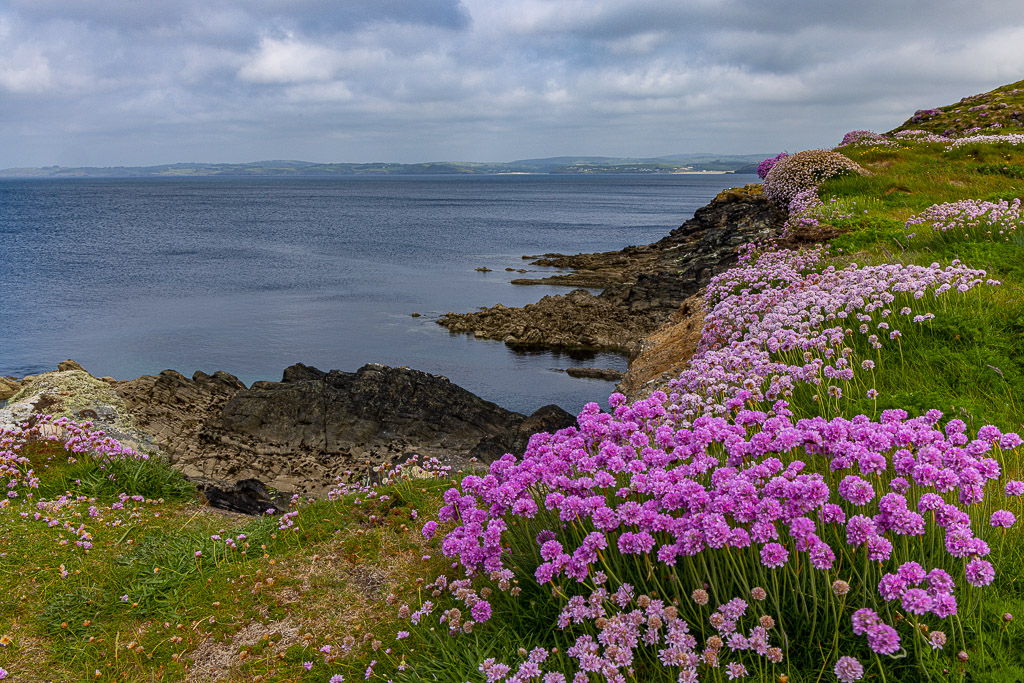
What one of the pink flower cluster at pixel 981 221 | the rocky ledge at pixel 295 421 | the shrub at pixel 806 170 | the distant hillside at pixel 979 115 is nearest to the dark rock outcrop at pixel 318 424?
the rocky ledge at pixel 295 421

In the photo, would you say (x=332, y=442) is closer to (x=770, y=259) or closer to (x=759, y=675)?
(x=770, y=259)

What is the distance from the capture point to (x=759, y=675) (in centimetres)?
312

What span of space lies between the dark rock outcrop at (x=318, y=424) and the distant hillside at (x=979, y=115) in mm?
29534

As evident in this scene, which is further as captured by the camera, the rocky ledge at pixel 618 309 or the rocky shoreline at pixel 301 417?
the rocky ledge at pixel 618 309

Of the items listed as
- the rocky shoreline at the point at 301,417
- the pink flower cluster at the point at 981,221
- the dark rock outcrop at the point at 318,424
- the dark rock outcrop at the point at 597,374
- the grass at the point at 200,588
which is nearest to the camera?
the grass at the point at 200,588

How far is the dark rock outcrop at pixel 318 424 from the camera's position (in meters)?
13.2

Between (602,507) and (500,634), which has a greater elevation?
(602,507)

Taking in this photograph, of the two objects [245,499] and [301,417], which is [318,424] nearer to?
[301,417]

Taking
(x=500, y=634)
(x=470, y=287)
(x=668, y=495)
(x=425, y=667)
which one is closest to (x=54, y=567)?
(x=425, y=667)

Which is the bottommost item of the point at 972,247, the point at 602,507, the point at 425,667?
the point at 425,667

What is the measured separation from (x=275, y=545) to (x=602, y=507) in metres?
4.04

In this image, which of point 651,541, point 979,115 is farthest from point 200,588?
point 979,115

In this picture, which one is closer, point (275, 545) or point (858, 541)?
point (858, 541)

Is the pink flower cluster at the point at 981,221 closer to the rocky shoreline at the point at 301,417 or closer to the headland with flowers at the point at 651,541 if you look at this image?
the headland with flowers at the point at 651,541
